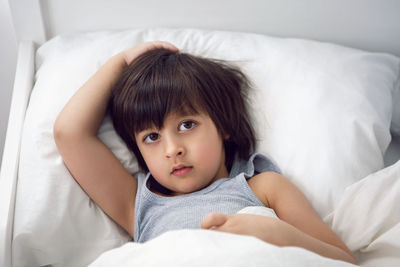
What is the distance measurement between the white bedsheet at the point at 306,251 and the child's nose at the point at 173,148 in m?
0.21

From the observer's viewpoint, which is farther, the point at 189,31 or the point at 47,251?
the point at 189,31

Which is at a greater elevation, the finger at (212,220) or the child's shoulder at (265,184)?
the finger at (212,220)

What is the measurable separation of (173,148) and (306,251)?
33 cm

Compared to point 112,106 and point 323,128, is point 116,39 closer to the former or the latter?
point 112,106

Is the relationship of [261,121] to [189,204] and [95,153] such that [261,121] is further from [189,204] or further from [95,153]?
[95,153]

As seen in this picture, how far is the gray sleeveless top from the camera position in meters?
0.82

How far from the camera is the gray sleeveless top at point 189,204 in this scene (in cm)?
82

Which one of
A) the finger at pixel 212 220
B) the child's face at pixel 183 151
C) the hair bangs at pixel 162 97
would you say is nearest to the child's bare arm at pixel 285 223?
the finger at pixel 212 220

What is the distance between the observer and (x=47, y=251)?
0.80 meters

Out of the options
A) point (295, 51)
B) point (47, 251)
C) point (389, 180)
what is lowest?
point (47, 251)

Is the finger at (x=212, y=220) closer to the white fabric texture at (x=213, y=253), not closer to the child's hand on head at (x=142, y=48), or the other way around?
the white fabric texture at (x=213, y=253)

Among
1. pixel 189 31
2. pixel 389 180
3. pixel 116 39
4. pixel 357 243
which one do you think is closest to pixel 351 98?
pixel 389 180

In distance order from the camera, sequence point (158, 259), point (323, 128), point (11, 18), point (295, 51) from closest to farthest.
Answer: point (158, 259) → point (323, 128) → point (295, 51) → point (11, 18)

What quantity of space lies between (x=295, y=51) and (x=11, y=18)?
730 millimetres
